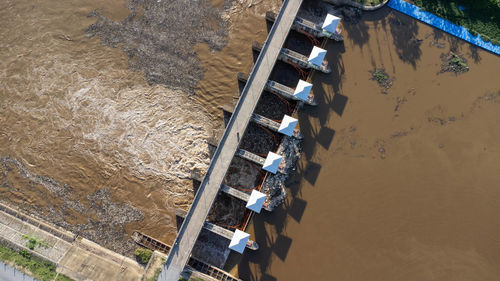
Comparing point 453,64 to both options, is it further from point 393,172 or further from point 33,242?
point 33,242

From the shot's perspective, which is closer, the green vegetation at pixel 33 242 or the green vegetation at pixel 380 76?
the green vegetation at pixel 33 242

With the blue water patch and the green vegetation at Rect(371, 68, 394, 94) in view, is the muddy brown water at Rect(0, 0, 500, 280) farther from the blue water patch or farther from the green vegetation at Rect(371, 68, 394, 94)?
the blue water patch

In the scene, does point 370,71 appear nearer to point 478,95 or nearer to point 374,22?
point 374,22

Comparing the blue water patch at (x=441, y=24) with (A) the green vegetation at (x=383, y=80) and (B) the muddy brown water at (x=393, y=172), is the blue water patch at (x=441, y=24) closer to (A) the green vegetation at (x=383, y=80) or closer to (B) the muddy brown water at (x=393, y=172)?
(B) the muddy brown water at (x=393, y=172)

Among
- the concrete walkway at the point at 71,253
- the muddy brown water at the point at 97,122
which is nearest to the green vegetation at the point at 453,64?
the muddy brown water at the point at 97,122

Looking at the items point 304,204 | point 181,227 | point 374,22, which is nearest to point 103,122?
point 181,227

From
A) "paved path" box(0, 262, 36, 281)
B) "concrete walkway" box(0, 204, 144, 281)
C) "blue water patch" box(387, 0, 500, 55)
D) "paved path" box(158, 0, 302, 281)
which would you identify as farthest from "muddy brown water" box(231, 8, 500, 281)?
"paved path" box(0, 262, 36, 281)

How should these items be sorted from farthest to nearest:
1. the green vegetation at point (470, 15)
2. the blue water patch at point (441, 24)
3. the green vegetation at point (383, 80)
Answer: the green vegetation at point (383, 80)
the blue water patch at point (441, 24)
the green vegetation at point (470, 15)
